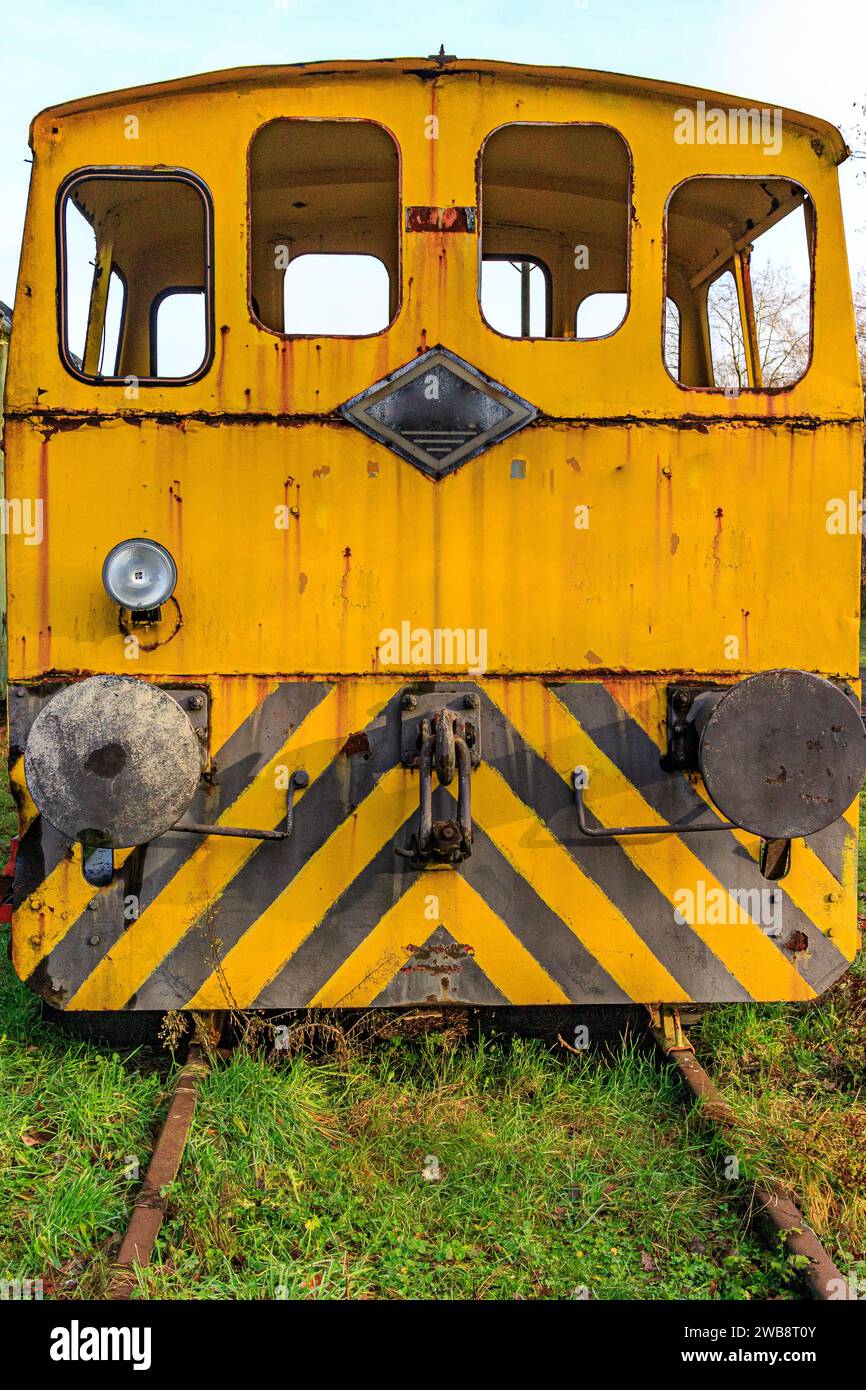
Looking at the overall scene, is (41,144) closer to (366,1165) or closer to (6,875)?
(6,875)

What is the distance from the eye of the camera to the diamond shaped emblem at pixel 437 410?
3.12 meters

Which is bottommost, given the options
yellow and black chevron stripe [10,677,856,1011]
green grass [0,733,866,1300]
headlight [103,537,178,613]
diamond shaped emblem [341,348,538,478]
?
green grass [0,733,866,1300]

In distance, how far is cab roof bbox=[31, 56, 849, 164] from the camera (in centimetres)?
307

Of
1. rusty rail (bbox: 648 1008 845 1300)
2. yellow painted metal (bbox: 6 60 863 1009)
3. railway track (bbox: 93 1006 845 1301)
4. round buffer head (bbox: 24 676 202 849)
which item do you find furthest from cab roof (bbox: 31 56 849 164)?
rusty rail (bbox: 648 1008 845 1300)

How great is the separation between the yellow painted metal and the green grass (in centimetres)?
36

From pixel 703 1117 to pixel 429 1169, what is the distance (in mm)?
802

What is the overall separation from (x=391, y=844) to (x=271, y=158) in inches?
85.9

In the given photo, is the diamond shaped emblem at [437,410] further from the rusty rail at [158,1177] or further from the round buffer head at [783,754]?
the rusty rail at [158,1177]

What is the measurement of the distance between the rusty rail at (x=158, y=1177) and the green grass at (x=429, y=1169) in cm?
4

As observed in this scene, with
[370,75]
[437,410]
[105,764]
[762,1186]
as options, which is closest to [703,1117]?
[762,1186]

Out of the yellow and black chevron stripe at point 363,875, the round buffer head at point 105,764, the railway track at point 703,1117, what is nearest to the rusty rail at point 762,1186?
the railway track at point 703,1117

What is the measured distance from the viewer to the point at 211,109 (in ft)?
10.2

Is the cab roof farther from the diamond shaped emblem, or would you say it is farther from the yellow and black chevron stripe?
the yellow and black chevron stripe
